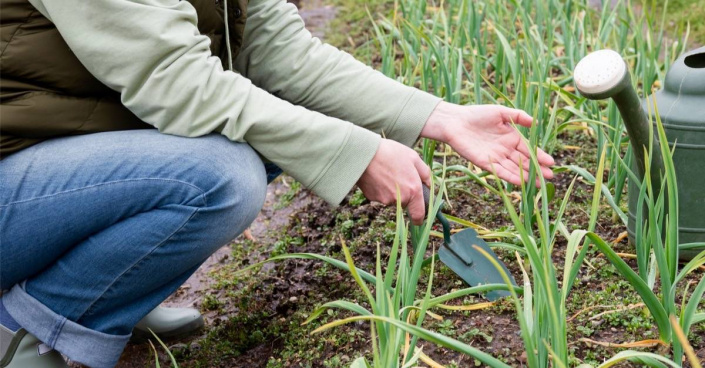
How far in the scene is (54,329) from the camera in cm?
155

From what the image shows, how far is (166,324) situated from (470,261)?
0.74 m

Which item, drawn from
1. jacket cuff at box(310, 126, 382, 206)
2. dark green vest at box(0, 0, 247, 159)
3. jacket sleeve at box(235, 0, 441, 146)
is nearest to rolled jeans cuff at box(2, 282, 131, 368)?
dark green vest at box(0, 0, 247, 159)

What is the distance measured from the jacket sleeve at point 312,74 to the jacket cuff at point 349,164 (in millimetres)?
276

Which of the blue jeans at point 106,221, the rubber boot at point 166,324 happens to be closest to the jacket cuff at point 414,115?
the blue jeans at point 106,221

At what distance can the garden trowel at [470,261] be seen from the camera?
1.71 m

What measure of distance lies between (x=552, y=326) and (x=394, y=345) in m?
0.23

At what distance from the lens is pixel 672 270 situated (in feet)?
4.59

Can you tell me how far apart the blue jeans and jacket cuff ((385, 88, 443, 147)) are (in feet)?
1.11

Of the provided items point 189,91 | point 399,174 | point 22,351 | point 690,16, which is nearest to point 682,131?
point 399,174

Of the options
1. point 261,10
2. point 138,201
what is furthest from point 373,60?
point 138,201

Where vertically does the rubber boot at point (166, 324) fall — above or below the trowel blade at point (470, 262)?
below

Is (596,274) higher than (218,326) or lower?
higher

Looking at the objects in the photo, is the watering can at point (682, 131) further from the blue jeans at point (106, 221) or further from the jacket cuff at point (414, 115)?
the blue jeans at point (106, 221)

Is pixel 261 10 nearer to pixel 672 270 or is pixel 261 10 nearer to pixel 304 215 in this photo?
pixel 304 215
